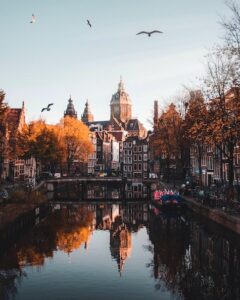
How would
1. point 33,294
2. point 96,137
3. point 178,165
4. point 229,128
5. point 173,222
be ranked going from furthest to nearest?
1. point 96,137
2. point 178,165
3. point 173,222
4. point 229,128
5. point 33,294

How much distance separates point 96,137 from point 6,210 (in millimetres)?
Answer: 117718

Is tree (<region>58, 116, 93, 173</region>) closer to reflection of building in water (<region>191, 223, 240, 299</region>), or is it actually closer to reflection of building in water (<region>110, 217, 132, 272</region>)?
reflection of building in water (<region>110, 217, 132, 272</region>)

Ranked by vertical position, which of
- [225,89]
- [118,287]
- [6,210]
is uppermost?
[225,89]

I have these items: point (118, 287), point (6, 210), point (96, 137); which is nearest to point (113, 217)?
point (6, 210)

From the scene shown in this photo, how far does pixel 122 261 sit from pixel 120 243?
7.25 m

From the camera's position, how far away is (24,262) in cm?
3147

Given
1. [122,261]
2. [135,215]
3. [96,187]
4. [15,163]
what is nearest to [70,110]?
[96,187]

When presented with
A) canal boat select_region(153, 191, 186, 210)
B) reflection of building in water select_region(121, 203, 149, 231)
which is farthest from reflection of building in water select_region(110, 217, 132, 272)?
canal boat select_region(153, 191, 186, 210)

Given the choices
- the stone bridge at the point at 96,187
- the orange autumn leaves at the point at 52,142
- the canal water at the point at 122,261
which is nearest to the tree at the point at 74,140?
the orange autumn leaves at the point at 52,142

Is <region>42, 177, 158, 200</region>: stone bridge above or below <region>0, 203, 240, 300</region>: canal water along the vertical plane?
above

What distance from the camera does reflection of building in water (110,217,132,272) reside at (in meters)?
34.2

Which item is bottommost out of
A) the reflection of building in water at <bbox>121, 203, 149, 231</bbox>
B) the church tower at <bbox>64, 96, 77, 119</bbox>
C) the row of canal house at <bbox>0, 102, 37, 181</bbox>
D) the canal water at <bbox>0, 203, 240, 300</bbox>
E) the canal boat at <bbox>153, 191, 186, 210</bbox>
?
the canal water at <bbox>0, 203, 240, 300</bbox>

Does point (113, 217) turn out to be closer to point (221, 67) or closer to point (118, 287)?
point (221, 67)

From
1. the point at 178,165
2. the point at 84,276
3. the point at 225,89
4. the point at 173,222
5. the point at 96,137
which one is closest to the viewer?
the point at 84,276
